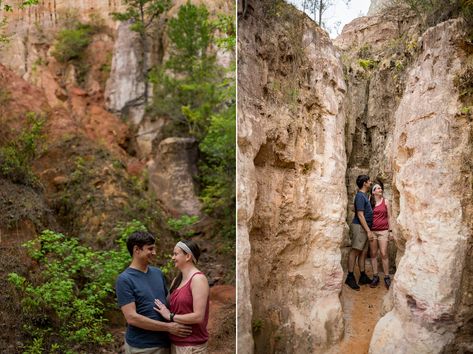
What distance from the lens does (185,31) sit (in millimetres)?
10297

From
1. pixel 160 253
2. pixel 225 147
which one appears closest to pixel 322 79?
pixel 160 253

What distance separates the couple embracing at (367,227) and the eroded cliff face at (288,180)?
0.43 ft

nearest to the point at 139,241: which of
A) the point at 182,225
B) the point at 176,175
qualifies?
the point at 182,225

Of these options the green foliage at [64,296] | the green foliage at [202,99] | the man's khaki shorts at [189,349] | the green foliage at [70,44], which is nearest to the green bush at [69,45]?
the green foliage at [70,44]

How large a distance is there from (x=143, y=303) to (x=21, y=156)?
4.78 metres

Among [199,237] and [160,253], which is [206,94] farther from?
[160,253]

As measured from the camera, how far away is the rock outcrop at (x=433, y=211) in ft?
8.86

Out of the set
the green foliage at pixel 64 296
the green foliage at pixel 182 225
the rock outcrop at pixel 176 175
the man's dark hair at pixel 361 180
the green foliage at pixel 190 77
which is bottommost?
the green foliage at pixel 64 296

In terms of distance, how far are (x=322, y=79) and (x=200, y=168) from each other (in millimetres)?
6538

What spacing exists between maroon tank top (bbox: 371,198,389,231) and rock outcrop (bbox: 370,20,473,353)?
0.92 ft

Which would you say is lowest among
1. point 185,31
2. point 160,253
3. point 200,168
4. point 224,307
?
point 224,307

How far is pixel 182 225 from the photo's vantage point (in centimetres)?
800

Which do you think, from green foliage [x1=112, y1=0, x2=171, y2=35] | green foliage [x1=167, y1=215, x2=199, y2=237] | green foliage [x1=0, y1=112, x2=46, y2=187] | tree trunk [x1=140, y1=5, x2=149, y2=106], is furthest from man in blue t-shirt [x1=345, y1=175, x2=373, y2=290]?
green foliage [x1=112, y1=0, x2=171, y2=35]

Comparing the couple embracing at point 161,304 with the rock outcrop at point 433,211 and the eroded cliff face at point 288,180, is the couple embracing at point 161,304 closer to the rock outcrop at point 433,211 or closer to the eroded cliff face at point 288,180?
the eroded cliff face at point 288,180
